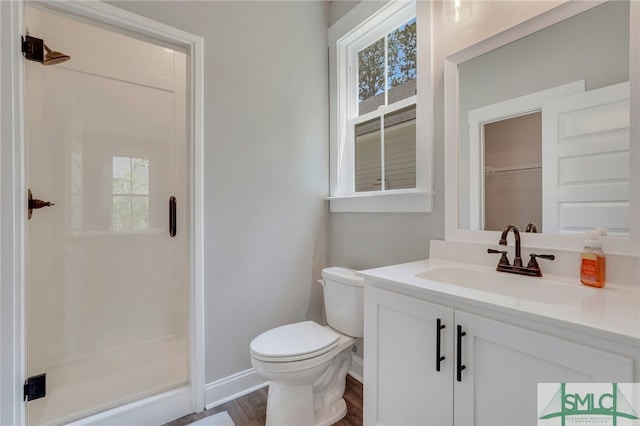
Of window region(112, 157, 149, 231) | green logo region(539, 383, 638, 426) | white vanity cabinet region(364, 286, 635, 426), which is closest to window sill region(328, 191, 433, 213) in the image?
white vanity cabinet region(364, 286, 635, 426)

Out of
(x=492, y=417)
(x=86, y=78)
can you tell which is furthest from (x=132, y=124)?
(x=492, y=417)

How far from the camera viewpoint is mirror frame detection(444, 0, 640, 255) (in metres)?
0.92

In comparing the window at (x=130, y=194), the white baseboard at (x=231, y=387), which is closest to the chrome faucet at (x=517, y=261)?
the white baseboard at (x=231, y=387)

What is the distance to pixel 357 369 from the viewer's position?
1.85 metres

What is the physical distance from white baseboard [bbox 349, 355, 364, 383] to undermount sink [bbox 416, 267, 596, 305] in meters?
0.92

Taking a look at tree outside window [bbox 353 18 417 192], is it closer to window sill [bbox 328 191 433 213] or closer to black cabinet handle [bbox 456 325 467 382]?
window sill [bbox 328 191 433 213]

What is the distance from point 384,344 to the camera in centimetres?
111

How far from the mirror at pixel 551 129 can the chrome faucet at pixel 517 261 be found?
7 cm

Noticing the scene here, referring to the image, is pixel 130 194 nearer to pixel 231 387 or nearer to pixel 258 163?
pixel 258 163

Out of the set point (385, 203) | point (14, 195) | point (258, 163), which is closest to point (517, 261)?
point (385, 203)

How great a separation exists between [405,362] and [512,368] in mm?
357

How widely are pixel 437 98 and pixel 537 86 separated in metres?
0.42

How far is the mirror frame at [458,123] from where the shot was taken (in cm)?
92

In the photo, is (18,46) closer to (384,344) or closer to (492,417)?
(384,344)
